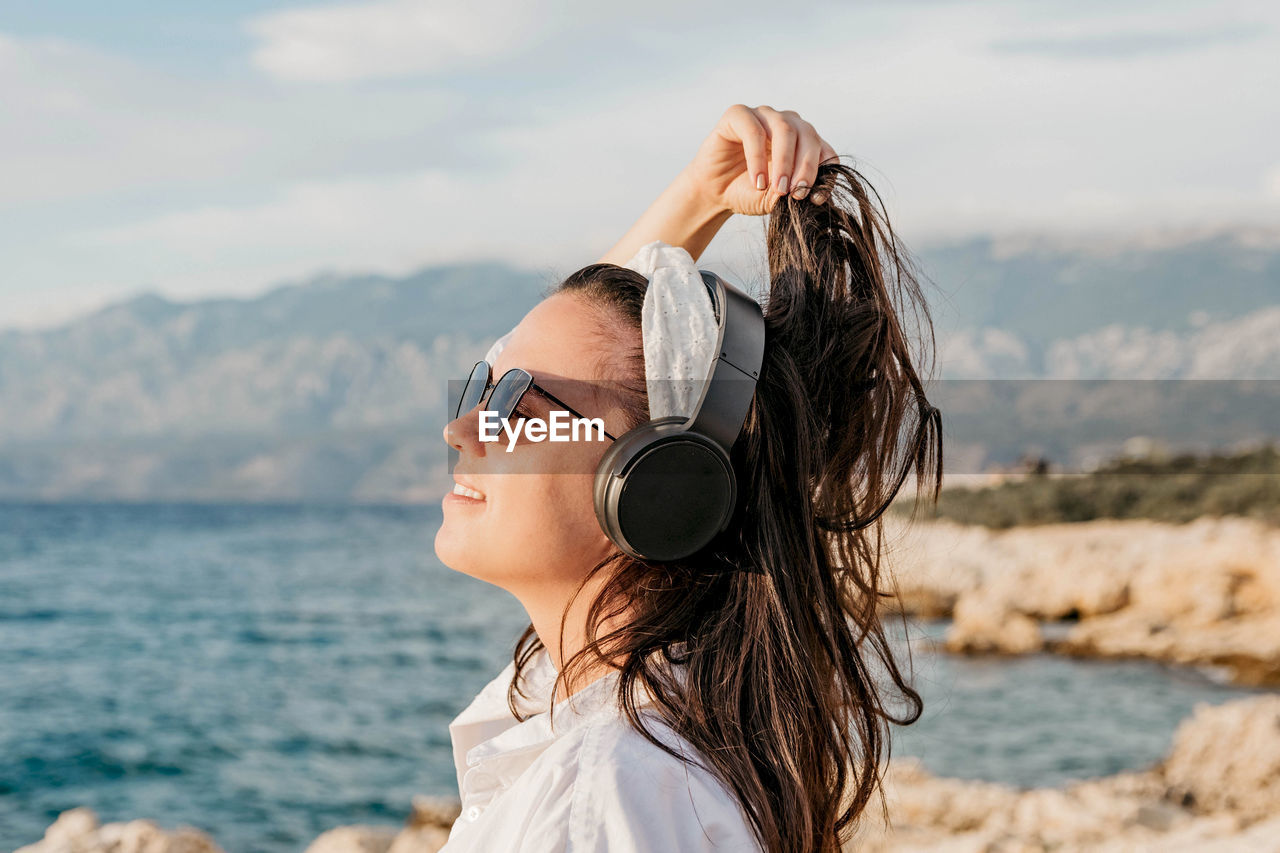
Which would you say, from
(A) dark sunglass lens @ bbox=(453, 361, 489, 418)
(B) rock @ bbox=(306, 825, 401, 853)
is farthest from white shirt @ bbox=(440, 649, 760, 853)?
(B) rock @ bbox=(306, 825, 401, 853)

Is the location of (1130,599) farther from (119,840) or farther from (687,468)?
(687,468)

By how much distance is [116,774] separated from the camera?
1161cm

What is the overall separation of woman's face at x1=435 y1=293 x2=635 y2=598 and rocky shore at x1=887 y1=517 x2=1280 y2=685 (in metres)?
9.39

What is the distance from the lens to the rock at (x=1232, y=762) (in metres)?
5.75

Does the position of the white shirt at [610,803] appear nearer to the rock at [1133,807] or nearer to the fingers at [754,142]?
the fingers at [754,142]

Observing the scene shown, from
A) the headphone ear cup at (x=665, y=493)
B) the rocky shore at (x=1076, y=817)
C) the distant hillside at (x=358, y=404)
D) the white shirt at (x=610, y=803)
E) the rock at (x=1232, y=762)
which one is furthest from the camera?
the distant hillside at (x=358, y=404)

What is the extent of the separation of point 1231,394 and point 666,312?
38.5 meters

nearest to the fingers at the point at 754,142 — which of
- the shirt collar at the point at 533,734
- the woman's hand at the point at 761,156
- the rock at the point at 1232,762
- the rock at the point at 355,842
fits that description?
the woman's hand at the point at 761,156

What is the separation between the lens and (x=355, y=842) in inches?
196

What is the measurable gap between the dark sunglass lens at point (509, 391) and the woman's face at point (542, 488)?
1cm

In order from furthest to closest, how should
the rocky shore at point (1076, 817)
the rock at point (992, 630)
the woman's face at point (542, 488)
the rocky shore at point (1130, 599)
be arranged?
the rock at point (992, 630), the rocky shore at point (1130, 599), the rocky shore at point (1076, 817), the woman's face at point (542, 488)

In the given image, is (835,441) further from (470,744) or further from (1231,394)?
(1231,394)

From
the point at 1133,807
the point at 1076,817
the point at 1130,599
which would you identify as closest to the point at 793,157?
the point at 1076,817

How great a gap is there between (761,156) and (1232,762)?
5.89 metres
